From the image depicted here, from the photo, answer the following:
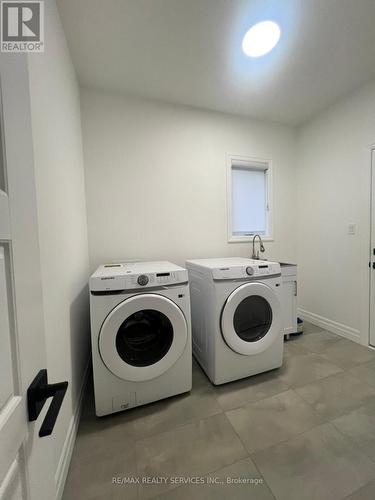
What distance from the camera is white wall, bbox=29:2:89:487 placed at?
89 cm

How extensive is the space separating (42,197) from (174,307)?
2.98 ft

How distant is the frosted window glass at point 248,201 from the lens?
2486mm

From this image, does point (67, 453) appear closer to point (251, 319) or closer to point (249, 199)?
point (251, 319)

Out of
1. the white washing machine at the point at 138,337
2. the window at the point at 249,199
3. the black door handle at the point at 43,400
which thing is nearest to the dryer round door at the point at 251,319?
the white washing machine at the point at 138,337

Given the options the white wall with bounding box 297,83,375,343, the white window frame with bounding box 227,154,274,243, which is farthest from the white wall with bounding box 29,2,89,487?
the white wall with bounding box 297,83,375,343

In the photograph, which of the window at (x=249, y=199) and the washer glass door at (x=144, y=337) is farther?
the window at (x=249, y=199)

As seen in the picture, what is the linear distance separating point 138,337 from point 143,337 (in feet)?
0.12

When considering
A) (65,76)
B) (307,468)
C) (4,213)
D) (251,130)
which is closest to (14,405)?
(4,213)

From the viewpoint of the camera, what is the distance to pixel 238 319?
1601 mm

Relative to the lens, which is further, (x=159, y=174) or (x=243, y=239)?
(x=243, y=239)

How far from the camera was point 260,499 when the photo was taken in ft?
2.88

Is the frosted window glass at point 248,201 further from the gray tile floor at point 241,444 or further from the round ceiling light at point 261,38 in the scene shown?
the gray tile floor at point 241,444

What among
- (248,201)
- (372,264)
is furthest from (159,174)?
(372,264)

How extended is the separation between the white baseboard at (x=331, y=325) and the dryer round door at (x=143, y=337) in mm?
1901
